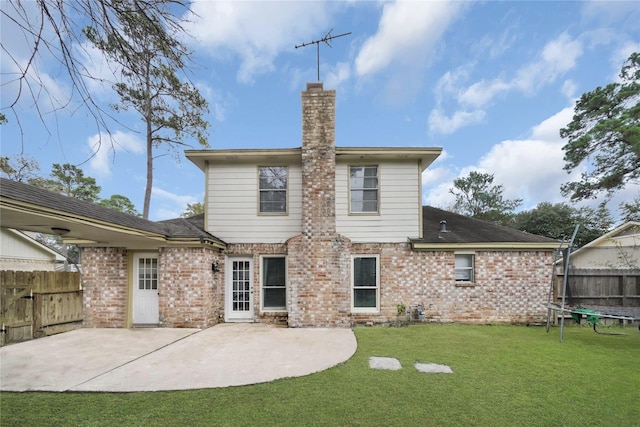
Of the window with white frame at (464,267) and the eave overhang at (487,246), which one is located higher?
the eave overhang at (487,246)

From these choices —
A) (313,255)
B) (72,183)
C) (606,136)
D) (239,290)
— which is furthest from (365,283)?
(72,183)

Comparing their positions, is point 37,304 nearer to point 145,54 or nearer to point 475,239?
point 145,54

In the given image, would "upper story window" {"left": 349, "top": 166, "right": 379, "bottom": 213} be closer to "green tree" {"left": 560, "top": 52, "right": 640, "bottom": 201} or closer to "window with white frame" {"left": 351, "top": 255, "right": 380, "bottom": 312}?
"window with white frame" {"left": 351, "top": 255, "right": 380, "bottom": 312}

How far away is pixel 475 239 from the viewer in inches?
346

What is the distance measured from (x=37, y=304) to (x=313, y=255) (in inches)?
271

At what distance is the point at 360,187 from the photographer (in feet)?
29.7

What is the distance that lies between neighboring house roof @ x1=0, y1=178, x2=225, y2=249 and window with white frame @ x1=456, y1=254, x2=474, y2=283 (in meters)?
7.00

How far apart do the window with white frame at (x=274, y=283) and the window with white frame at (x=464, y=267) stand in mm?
5153

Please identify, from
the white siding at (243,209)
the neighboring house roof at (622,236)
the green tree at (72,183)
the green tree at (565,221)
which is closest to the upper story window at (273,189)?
the white siding at (243,209)

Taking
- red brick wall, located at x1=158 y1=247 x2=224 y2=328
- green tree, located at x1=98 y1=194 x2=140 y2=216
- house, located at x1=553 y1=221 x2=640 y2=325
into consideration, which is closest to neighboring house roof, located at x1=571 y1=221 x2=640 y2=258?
house, located at x1=553 y1=221 x2=640 y2=325

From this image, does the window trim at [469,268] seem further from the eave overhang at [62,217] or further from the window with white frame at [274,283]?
the eave overhang at [62,217]

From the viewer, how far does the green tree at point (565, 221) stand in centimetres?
1952

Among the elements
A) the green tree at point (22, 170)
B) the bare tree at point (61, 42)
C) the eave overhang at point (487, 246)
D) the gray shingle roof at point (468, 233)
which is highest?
the green tree at point (22, 170)

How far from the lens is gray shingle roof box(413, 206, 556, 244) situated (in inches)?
342
